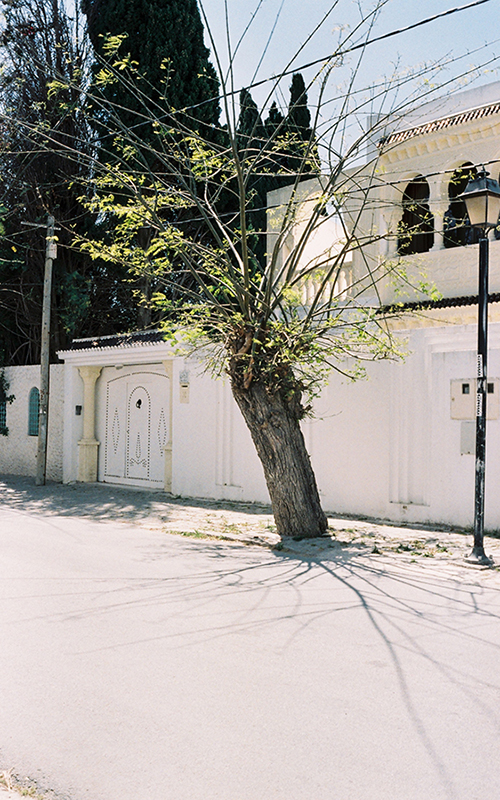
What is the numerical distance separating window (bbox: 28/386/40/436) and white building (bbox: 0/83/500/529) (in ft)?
11.1

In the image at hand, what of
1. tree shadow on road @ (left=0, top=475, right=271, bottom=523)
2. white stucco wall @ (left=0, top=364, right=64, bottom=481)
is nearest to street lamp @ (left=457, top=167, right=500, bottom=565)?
tree shadow on road @ (left=0, top=475, right=271, bottom=523)

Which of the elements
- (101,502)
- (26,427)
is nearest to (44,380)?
(26,427)

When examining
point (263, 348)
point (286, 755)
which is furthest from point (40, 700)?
point (263, 348)

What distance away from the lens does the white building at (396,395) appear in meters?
10.6

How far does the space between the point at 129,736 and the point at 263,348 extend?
6.31 meters

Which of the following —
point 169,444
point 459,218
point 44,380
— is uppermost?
point 459,218

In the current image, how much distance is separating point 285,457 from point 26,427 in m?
11.9

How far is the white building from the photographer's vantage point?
416 inches

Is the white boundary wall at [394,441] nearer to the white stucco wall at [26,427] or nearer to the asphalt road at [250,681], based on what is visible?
the asphalt road at [250,681]

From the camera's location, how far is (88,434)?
17.3 m

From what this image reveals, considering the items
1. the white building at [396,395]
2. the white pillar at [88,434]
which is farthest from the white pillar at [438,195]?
the white pillar at [88,434]

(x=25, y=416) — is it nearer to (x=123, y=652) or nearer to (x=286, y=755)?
(x=123, y=652)

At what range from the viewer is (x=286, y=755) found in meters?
3.52

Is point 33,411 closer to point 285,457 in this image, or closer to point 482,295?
point 285,457
